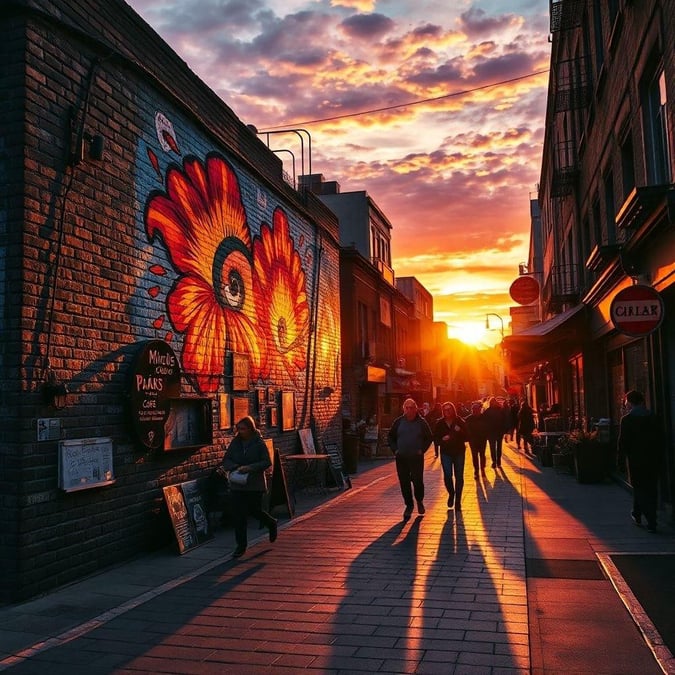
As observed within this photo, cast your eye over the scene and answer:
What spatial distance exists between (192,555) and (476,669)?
14.6 feet

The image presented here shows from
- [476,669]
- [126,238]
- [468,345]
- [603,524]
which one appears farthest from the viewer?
[468,345]

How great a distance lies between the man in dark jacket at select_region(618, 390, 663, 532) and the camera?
8.84 m

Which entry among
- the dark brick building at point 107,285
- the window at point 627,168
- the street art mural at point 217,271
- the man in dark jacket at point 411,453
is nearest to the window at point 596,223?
the window at point 627,168

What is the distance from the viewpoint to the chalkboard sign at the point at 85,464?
661cm

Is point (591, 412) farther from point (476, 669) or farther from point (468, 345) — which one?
point (468, 345)

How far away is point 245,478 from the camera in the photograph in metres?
8.09

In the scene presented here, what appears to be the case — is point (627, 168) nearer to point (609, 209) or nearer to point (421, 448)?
point (609, 209)

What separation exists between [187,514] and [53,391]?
2.86m

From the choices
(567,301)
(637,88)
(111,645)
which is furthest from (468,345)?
(111,645)

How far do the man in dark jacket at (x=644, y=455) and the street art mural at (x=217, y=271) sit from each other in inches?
224

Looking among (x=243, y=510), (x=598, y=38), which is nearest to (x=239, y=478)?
(x=243, y=510)

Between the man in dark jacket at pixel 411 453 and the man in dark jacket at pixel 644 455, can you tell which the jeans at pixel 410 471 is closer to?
the man in dark jacket at pixel 411 453

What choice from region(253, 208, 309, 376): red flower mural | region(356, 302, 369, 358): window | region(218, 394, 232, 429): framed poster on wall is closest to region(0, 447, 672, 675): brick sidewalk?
region(218, 394, 232, 429): framed poster on wall

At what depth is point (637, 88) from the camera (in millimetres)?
10484
